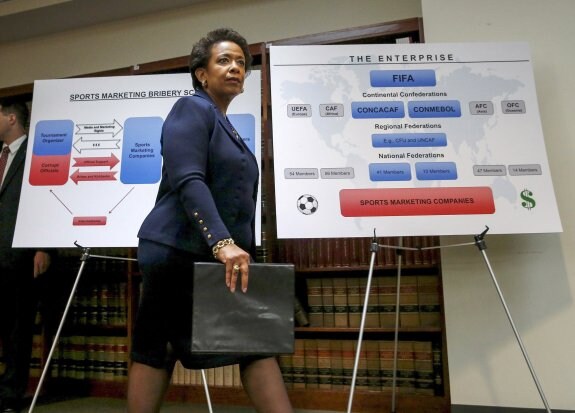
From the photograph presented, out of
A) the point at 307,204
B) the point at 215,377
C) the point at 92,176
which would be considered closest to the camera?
the point at 307,204

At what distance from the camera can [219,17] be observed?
10.3ft

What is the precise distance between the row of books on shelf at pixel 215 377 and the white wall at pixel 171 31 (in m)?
2.19

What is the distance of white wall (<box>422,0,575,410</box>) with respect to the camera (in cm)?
196

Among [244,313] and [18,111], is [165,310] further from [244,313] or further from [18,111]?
→ [18,111]

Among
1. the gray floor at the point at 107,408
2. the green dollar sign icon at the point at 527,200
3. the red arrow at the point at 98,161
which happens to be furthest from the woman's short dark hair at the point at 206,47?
the gray floor at the point at 107,408

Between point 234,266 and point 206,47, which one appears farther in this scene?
point 206,47

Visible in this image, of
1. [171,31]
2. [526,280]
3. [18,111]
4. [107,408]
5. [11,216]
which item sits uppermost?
[171,31]

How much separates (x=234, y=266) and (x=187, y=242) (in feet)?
0.54

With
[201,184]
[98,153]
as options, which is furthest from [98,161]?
[201,184]

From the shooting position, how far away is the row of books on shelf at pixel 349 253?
226 cm

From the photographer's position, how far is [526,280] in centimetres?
203

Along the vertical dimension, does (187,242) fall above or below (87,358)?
above

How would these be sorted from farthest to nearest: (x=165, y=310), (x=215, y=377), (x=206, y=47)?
(x=215, y=377), (x=206, y=47), (x=165, y=310)

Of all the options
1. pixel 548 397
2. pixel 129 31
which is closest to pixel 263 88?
pixel 129 31
